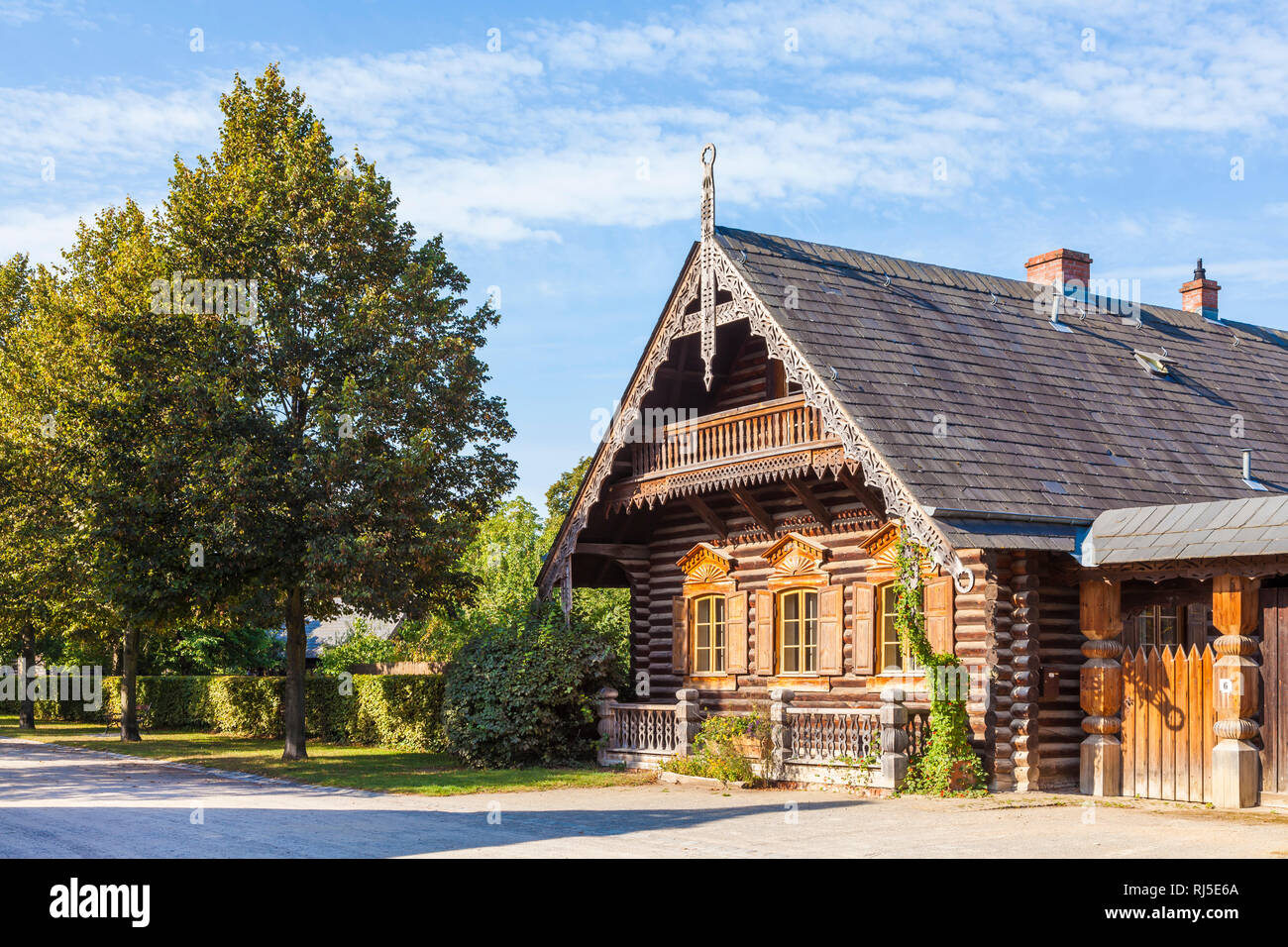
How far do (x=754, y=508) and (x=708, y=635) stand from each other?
3196 mm

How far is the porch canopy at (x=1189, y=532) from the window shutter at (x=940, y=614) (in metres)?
2.24

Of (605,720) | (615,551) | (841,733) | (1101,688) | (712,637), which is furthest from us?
(615,551)

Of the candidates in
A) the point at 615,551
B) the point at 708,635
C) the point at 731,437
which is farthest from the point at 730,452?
the point at 615,551

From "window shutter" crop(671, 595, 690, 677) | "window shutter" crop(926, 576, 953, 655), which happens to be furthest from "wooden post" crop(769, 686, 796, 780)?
"window shutter" crop(671, 595, 690, 677)

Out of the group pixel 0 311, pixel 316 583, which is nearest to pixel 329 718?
pixel 316 583

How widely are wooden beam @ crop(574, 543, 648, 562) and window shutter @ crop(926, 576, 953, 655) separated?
7.93 metres

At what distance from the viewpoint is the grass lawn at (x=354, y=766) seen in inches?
841

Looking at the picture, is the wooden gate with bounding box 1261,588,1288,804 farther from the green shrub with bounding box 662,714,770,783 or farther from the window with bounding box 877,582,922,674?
the green shrub with bounding box 662,714,770,783

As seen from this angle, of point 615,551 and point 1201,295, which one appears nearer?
point 615,551

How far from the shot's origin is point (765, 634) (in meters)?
23.9

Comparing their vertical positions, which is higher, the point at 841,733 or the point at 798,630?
the point at 798,630

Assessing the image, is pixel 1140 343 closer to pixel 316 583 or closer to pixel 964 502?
pixel 964 502

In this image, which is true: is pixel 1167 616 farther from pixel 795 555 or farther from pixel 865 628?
pixel 795 555

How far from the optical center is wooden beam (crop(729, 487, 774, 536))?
2364 cm
